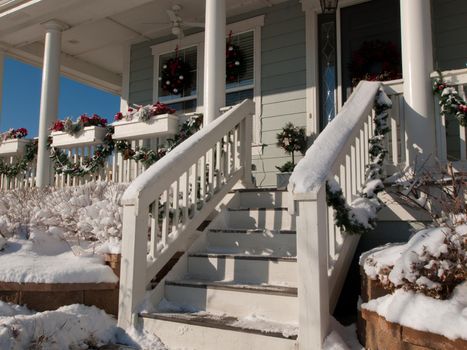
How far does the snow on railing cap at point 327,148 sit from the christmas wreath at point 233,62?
3750 millimetres

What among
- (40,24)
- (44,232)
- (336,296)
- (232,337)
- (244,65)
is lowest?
(232,337)

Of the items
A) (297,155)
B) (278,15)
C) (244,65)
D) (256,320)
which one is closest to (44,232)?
(256,320)

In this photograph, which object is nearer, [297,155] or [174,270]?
[174,270]

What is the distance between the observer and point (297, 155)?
685cm

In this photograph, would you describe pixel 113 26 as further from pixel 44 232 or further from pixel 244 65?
pixel 44 232

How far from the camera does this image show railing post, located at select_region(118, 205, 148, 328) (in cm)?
316

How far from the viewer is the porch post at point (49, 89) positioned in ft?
23.4

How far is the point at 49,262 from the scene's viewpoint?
12.1 feet

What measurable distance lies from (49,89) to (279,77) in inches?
150

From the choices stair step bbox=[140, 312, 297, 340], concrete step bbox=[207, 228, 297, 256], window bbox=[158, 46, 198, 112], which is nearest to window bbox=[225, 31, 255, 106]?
window bbox=[158, 46, 198, 112]

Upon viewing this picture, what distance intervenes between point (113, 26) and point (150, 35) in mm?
710

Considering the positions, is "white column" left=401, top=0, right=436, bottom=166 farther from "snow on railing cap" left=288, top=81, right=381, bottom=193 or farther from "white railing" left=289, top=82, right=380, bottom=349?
"white railing" left=289, top=82, right=380, bottom=349

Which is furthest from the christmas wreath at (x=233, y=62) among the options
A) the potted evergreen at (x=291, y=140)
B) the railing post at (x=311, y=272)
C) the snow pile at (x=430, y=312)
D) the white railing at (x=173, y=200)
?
the snow pile at (x=430, y=312)

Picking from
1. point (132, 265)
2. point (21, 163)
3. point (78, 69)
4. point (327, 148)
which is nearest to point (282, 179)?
point (327, 148)
